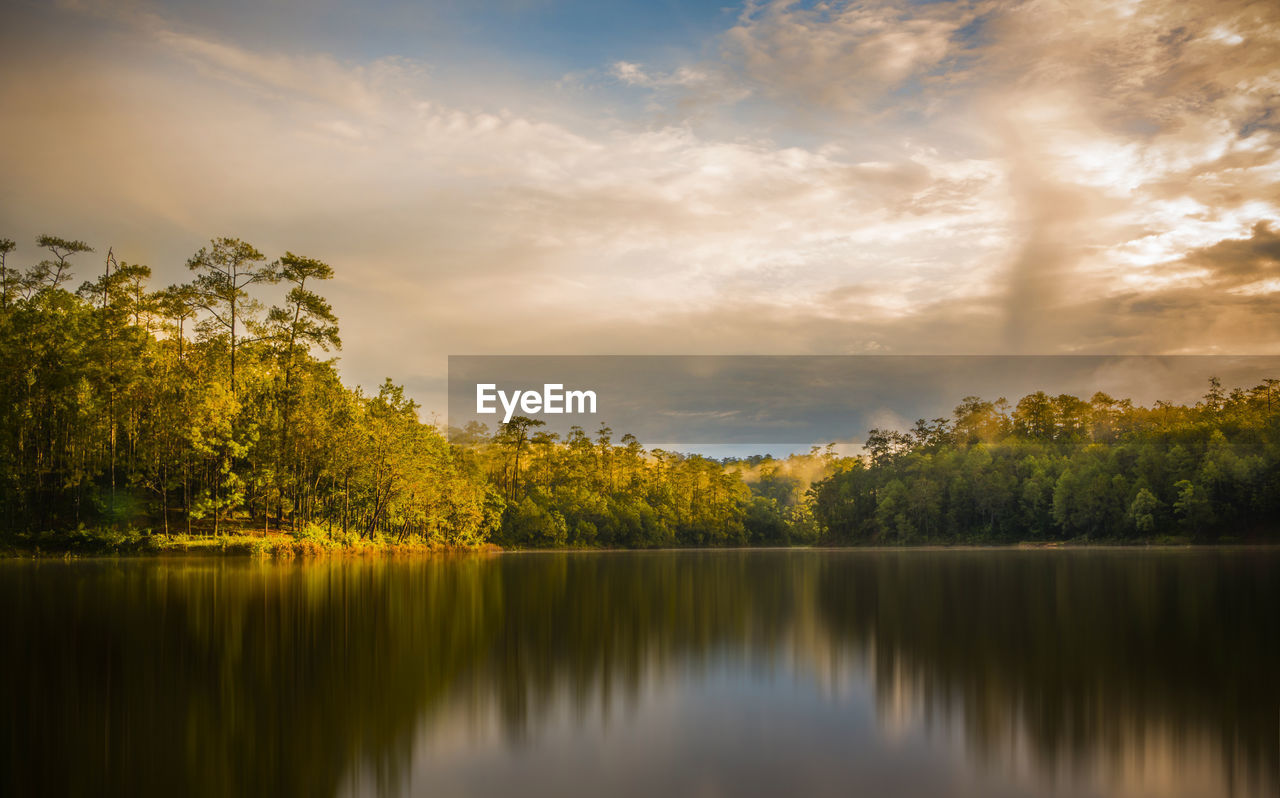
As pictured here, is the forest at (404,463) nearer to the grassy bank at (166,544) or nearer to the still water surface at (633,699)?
the grassy bank at (166,544)

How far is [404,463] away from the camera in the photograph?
49.1 metres

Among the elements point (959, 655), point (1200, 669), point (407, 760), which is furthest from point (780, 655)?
point (407, 760)

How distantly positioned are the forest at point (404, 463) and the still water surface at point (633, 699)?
21.0m

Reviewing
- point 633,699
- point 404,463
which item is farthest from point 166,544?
point 633,699

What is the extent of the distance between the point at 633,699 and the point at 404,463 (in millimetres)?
42889

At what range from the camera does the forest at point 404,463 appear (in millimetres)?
34875

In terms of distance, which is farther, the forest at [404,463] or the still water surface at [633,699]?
the forest at [404,463]

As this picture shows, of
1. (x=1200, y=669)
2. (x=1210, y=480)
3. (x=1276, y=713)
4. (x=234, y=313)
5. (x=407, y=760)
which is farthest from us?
(x=1210, y=480)

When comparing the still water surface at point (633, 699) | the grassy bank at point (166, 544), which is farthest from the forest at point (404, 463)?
the still water surface at point (633, 699)

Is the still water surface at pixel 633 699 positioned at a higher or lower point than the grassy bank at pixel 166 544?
higher

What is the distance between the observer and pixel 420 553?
54.2 meters

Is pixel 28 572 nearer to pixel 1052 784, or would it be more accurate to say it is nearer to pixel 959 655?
pixel 959 655

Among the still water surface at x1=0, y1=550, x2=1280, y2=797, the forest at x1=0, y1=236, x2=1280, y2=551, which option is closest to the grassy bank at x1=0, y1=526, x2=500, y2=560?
the forest at x1=0, y1=236, x2=1280, y2=551

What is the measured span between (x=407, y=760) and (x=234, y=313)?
39.8 m
